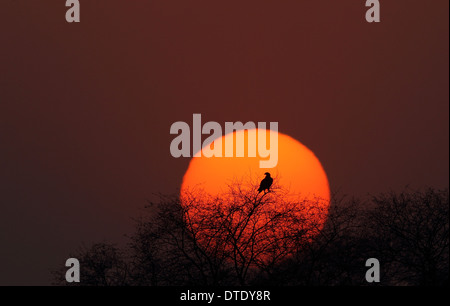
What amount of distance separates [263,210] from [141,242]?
5361mm

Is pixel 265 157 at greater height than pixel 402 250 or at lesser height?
greater

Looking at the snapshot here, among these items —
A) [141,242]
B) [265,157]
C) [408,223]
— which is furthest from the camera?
[265,157]

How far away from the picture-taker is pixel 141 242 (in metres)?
29.4

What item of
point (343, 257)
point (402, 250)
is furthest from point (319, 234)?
point (402, 250)
